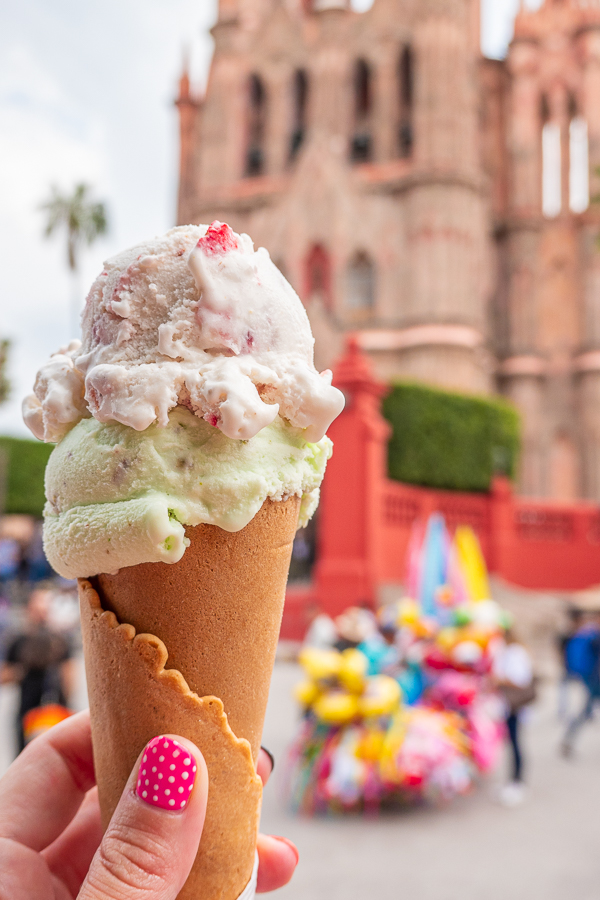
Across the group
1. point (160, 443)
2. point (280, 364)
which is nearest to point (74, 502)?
point (160, 443)

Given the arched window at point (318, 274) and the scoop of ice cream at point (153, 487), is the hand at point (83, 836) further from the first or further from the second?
the arched window at point (318, 274)

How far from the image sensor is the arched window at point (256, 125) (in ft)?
Answer: 88.5

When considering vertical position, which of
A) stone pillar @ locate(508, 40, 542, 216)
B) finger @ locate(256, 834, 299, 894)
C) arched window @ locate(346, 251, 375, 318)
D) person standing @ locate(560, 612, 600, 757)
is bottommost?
person standing @ locate(560, 612, 600, 757)

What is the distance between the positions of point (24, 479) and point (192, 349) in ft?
70.9

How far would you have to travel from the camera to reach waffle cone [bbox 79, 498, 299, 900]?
1583mm

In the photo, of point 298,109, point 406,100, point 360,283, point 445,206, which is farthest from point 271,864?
point 298,109

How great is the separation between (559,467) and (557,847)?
2079 centimetres

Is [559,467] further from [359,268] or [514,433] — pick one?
[359,268]

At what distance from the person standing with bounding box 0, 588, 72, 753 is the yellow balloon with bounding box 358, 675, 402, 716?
104 inches

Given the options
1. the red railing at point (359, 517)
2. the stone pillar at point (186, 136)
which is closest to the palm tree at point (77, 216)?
the stone pillar at point (186, 136)

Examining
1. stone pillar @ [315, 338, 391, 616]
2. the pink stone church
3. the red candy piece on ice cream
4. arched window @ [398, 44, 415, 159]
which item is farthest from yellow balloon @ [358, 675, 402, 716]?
arched window @ [398, 44, 415, 159]

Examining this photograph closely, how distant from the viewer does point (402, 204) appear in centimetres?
2423

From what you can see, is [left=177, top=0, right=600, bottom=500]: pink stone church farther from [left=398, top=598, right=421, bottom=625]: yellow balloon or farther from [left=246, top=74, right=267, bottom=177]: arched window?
[left=398, top=598, right=421, bottom=625]: yellow balloon

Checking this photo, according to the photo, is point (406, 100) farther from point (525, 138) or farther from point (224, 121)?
point (224, 121)
